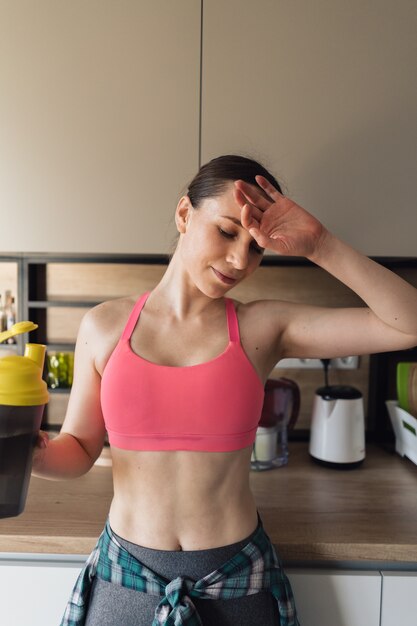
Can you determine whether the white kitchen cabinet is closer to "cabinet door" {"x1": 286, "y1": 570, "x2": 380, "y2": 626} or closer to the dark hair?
"cabinet door" {"x1": 286, "y1": 570, "x2": 380, "y2": 626}

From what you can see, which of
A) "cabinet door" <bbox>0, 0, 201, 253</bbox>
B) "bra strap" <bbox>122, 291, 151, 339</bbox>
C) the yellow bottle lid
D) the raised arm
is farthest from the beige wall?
the yellow bottle lid

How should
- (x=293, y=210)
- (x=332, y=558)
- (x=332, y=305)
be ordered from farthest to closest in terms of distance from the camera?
(x=332, y=305)
(x=332, y=558)
(x=293, y=210)

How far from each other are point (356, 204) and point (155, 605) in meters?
1.01

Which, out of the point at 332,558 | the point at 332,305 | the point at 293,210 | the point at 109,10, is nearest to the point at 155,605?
the point at 332,558

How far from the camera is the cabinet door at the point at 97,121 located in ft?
3.91

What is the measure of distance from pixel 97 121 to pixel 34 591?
1085mm

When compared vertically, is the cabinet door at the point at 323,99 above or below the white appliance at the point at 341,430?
above

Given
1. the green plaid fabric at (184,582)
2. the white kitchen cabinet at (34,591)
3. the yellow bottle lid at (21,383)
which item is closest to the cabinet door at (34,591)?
the white kitchen cabinet at (34,591)

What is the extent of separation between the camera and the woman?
0.82 metres

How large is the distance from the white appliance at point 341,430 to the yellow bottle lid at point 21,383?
2.93 ft

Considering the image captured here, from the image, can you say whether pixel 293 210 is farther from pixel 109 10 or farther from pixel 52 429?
pixel 52 429

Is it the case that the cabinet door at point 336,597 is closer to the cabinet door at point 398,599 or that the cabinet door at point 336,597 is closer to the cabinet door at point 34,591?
the cabinet door at point 398,599

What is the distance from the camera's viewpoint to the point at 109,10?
119cm

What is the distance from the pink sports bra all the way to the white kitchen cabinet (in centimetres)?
37
